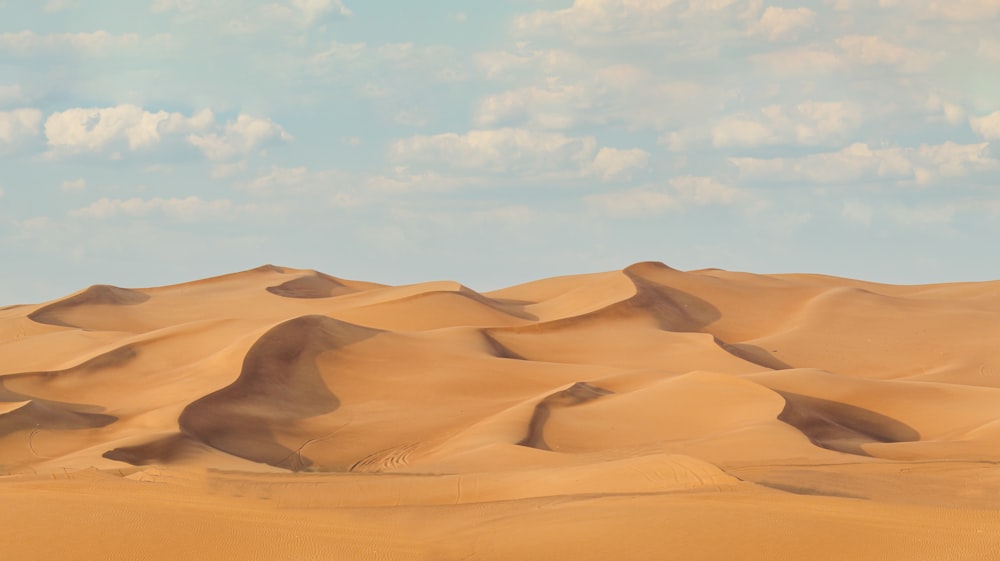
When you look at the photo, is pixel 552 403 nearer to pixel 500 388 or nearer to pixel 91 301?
pixel 500 388

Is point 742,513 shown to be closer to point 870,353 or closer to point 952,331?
point 870,353

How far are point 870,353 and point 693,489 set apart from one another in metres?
25.6

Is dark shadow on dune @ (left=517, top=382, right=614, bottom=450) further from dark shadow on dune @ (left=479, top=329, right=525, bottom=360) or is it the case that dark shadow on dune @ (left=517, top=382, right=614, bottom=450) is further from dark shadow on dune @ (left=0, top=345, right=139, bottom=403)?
dark shadow on dune @ (left=0, top=345, right=139, bottom=403)

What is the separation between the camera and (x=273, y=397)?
968 inches

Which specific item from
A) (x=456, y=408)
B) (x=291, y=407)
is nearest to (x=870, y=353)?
(x=456, y=408)

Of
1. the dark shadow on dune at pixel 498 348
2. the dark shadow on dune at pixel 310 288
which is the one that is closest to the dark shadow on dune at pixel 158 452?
the dark shadow on dune at pixel 498 348

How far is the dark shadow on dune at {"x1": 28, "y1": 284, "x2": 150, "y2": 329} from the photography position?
40.7m

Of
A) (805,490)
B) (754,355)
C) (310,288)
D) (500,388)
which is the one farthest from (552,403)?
(310,288)

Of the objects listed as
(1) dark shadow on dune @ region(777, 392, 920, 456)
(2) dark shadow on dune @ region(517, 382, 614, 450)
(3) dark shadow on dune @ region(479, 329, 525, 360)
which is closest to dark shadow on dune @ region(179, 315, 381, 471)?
(3) dark shadow on dune @ region(479, 329, 525, 360)

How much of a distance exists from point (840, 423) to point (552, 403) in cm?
556

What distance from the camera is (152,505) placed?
34.0 feet

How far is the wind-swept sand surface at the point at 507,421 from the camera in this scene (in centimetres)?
964

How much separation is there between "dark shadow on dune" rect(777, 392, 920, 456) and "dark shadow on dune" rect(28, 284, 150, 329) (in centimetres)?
2452

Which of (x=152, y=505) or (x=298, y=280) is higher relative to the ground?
(x=298, y=280)
